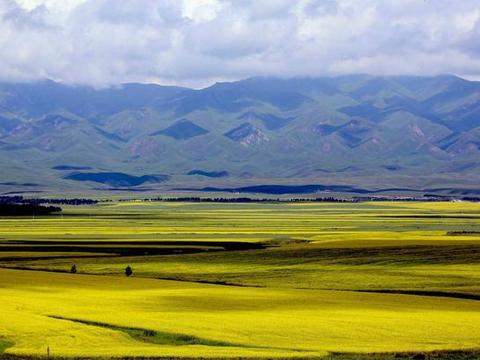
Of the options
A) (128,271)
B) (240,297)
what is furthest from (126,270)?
(240,297)

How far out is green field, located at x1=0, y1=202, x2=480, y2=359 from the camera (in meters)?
39.7

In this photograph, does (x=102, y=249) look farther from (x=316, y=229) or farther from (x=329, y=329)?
(x=329, y=329)

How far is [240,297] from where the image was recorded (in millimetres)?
54750

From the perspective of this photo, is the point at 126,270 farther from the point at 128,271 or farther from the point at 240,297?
the point at 240,297

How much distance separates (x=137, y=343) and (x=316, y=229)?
3398 inches

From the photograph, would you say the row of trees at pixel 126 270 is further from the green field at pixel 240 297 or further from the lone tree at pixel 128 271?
the green field at pixel 240 297

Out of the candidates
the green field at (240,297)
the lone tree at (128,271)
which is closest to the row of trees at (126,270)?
the lone tree at (128,271)

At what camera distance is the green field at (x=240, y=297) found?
39688 mm

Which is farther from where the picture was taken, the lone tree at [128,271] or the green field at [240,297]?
the lone tree at [128,271]

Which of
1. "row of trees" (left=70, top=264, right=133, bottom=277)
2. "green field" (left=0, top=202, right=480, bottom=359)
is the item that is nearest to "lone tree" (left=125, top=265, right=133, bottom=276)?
"row of trees" (left=70, top=264, right=133, bottom=277)

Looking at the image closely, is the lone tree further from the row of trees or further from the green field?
the green field

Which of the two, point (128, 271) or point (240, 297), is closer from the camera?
point (240, 297)

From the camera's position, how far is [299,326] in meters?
43.7

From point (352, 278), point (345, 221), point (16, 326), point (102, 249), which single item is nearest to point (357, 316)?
point (16, 326)
